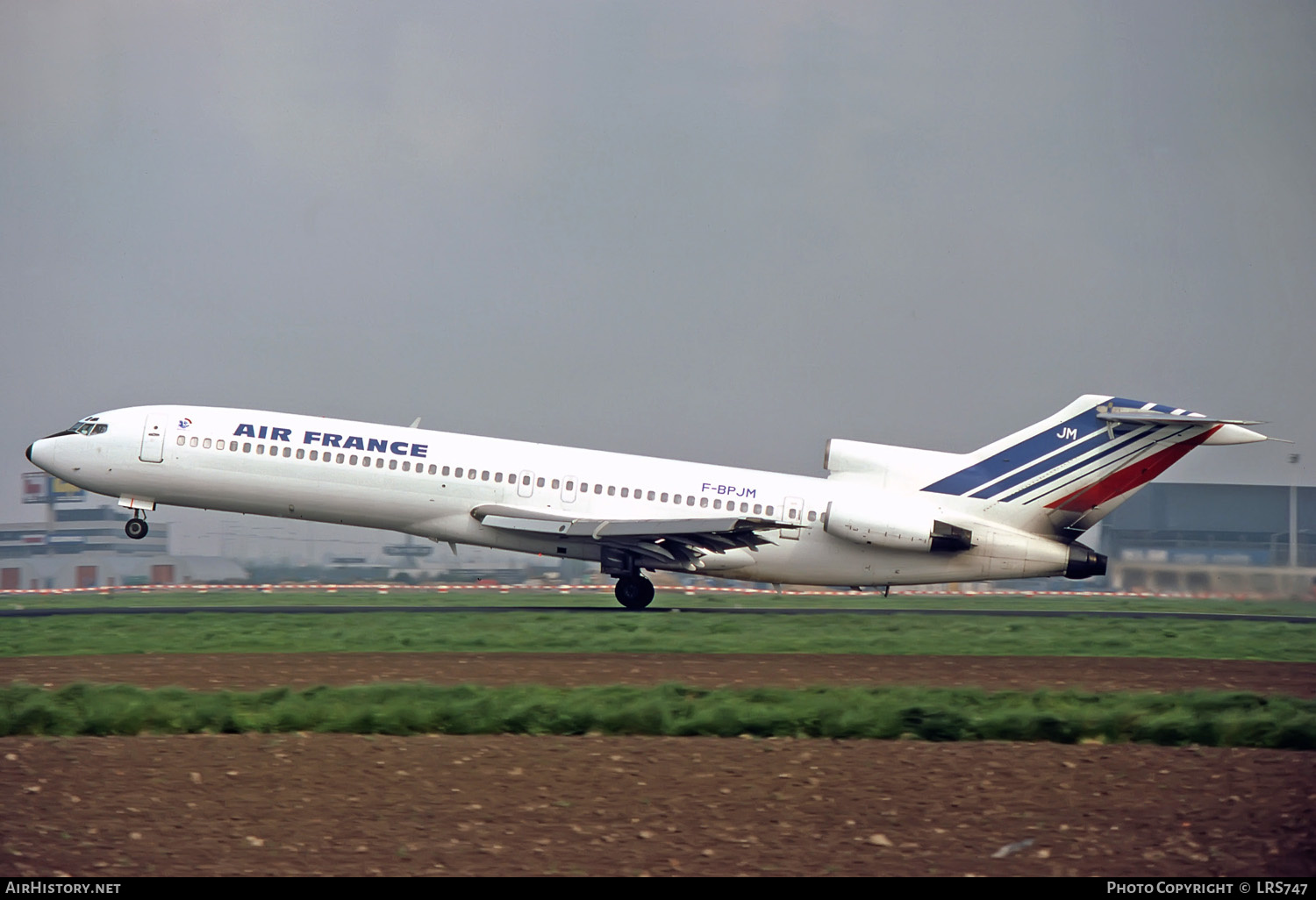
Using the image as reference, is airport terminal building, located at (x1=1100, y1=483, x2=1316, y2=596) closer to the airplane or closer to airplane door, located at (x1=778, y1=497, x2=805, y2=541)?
the airplane

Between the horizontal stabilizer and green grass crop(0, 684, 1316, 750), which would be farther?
the horizontal stabilizer

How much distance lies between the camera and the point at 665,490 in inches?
1101

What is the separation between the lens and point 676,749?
12.0 meters

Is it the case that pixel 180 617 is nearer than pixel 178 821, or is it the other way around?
pixel 178 821

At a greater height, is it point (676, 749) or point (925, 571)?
point (925, 571)

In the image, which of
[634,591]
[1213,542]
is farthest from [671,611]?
[1213,542]

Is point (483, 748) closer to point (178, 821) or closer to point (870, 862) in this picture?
point (178, 821)

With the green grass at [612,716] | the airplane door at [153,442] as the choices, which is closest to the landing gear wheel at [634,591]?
the airplane door at [153,442]

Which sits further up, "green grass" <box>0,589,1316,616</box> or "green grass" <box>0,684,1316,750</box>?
"green grass" <box>0,589,1316,616</box>

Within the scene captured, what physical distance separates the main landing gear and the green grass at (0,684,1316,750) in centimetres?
1423

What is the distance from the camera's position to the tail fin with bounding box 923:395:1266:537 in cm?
2736

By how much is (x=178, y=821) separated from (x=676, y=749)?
14.5 feet

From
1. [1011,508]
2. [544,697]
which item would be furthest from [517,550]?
[544,697]

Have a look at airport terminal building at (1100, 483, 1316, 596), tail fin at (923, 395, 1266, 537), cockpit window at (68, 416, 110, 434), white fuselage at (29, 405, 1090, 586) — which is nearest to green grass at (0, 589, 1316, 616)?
airport terminal building at (1100, 483, 1316, 596)
